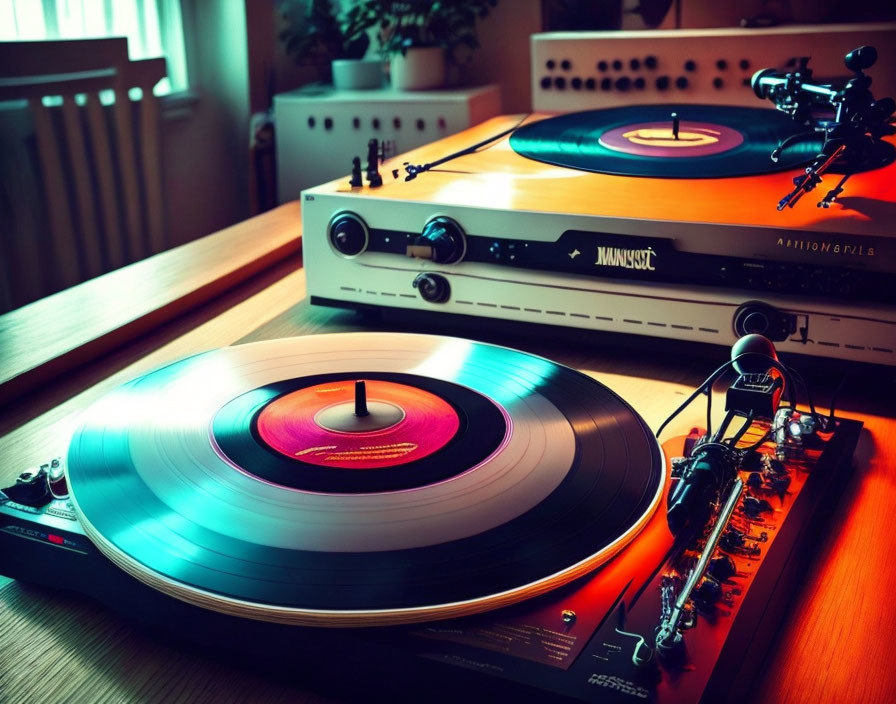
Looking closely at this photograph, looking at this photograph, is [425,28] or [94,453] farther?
[425,28]

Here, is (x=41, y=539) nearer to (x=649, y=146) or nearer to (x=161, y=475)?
(x=161, y=475)

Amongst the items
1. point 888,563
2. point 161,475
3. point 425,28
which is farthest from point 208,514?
point 425,28

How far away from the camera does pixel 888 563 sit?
2.00 ft

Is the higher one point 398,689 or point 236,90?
point 236,90

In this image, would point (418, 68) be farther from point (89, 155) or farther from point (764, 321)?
point (764, 321)

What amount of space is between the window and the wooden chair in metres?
0.14

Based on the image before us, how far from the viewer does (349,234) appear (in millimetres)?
1003

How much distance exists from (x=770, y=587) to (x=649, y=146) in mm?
773

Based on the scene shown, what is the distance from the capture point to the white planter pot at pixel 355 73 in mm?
2240

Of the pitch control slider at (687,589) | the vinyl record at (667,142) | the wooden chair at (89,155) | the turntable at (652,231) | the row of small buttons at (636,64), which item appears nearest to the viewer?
the pitch control slider at (687,589)

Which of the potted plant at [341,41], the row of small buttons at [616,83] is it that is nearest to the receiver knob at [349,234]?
the row of small buttons at [616,83]

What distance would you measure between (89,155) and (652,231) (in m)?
1.70

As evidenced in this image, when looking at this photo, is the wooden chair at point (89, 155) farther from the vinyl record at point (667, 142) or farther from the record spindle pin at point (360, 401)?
the record spindle pin at point (360, 401)

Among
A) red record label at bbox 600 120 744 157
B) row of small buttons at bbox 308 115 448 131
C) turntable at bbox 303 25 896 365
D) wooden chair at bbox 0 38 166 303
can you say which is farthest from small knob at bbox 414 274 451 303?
wooden chair at bbox 0 38 166 303
